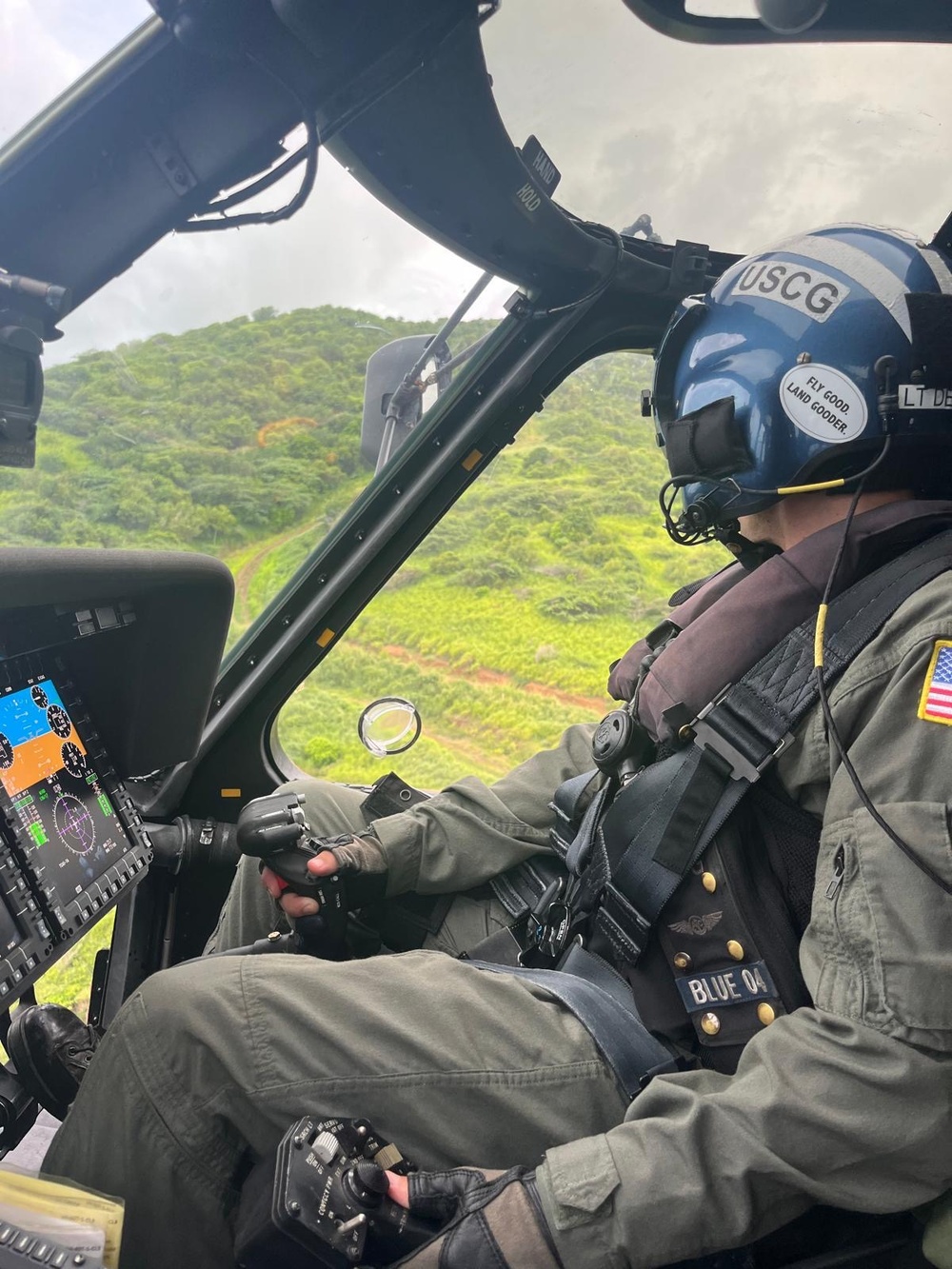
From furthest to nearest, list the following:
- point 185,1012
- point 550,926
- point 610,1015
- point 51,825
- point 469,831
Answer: point 469,831
point 550,926
point 51,825
point 610,1015
point 185,1012

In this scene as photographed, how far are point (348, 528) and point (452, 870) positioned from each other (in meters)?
0.93

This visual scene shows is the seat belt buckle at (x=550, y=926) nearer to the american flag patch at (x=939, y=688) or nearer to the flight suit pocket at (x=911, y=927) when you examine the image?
the flight suit pocket at (x=911, y=927)

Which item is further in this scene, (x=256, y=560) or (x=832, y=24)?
(x=256, y=560)

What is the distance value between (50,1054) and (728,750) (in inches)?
46.8

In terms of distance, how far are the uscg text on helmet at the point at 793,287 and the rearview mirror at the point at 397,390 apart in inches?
31.8

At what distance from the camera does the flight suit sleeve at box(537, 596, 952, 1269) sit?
2.98 ft

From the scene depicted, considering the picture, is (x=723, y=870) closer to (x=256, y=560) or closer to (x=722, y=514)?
(x=722, y=514)

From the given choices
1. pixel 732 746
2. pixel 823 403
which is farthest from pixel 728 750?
pixel 823 403

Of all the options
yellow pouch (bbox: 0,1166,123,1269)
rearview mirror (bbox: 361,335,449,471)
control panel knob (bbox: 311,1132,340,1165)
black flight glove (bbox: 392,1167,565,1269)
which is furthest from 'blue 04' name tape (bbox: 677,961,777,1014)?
rearview mirror (bbox: 361,335,449,471)

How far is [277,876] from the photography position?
62.1 inches

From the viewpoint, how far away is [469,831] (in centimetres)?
175

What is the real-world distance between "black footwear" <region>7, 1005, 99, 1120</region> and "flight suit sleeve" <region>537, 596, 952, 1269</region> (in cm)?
82

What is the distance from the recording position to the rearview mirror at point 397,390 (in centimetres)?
197

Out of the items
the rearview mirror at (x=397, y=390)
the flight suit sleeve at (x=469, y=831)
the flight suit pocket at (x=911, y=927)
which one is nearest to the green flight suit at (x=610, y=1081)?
the flight suit pocket at (x=911, y=927)
